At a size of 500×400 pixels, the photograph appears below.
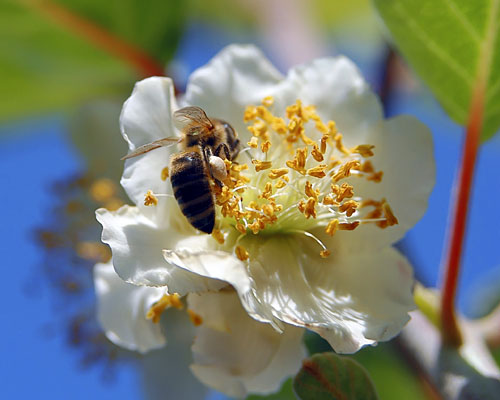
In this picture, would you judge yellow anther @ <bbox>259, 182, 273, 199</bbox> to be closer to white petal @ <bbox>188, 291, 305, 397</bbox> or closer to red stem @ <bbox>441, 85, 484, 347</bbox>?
white petal @ <bbox>188, 291, 305, 397</bbox>

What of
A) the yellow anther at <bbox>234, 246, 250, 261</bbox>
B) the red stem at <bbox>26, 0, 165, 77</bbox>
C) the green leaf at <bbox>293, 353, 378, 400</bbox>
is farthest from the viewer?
the red stem at <bbox>26, 0, 165, 77</bbox>

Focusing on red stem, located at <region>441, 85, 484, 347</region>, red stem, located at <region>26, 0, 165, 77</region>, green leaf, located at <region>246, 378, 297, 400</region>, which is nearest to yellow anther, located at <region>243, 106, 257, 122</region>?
red stem, located at <region>441, 85, 484, 347</region>

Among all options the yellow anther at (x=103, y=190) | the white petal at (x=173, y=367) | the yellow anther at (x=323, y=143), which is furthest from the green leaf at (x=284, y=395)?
the yellow anther at (x=323, y=143)

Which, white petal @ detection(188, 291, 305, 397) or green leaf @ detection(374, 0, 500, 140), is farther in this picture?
green leaf @ detection(374, 0, 500, 140)

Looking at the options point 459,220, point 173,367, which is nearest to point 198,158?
point 459,220

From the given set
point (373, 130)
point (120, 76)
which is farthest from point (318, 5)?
point (373, 130)

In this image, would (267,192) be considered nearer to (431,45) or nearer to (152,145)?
(152,145)

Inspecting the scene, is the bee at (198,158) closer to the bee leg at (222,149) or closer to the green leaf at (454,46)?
the bee leg at (222,149)

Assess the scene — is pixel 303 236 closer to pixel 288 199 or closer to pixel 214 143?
pixel 288 199
